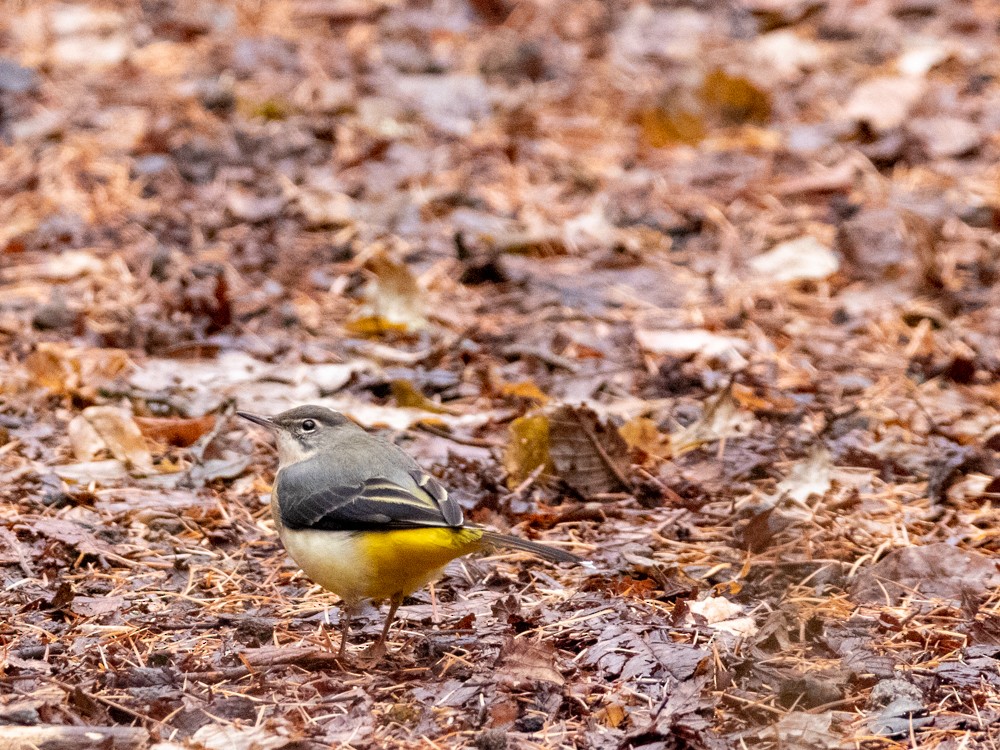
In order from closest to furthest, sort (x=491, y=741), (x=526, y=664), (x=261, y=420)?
(x=491, y=741)
(x=526, y=664)
(x=261, y=420)

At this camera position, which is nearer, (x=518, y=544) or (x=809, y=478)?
(x=518, y=544)

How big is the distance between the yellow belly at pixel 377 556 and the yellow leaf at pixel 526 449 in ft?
3.77

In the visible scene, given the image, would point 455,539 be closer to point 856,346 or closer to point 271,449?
point 271,449

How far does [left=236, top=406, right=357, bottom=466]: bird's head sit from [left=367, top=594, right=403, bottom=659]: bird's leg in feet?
2.22

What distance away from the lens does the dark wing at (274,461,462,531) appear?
384 cm

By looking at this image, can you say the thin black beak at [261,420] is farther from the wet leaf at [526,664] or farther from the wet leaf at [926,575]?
the wet leaf at [926,575]

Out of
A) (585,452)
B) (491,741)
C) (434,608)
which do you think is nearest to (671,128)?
(585,452)

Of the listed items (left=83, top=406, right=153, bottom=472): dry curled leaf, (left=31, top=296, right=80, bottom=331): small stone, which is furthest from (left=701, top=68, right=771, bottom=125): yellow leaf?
(left=83, top=406, right=153, bottom=472): dry curled leaf

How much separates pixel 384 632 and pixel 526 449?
4.45 feet

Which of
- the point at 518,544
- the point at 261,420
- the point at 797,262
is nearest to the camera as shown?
the point at 518,544

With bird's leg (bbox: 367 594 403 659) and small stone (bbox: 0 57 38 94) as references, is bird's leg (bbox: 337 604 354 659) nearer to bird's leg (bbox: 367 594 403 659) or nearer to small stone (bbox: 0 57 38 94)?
bird's leg (bbox: 367 594 403 659)

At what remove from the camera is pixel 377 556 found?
12.6 ft

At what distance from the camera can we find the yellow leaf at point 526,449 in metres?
5.05

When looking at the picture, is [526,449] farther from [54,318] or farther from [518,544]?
[54,318]
